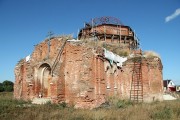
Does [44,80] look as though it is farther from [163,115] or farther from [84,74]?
[163,115]

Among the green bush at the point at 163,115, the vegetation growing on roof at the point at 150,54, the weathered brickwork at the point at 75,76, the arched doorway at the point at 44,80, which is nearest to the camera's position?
the green bush at the point at 163,115

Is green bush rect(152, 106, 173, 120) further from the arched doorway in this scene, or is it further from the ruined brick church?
the arched doorway

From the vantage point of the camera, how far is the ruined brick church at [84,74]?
16094mm

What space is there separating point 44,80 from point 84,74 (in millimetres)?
4225

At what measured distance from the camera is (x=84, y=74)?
16078 millimetres

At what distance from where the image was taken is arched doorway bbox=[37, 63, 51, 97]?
18.4 meters

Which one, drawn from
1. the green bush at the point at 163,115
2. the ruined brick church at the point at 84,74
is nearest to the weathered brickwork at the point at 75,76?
the ruined brick church at the point at 84,74

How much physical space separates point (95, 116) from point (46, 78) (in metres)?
8.45

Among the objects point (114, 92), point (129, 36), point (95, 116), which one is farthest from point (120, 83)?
point (129, 36)

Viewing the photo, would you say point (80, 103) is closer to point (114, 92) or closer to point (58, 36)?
point (114, 92)

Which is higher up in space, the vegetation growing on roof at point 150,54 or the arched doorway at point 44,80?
the vegetation growing on roof at point 150,54

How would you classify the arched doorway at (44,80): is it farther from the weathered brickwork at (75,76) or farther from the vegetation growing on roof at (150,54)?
the vegetation growing on roof at (150,54)

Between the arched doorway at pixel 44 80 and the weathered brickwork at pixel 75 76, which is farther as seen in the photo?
the arched doorway at pixel 44 80

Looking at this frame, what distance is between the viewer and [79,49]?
16562mm
